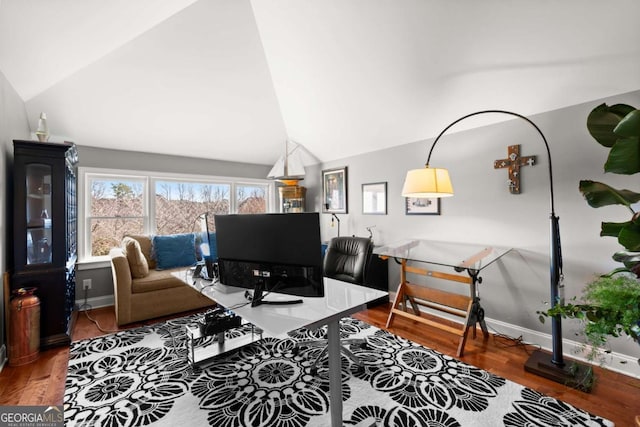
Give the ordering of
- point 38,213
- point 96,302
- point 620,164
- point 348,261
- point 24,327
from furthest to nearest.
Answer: point 96,302 < point 348,261 < point 38,213 < point 24,327 < point 620,164

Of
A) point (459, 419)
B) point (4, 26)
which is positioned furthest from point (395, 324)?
point (4, 26)

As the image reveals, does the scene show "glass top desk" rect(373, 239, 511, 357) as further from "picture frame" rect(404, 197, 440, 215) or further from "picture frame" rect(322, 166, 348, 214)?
"picture frame" rect(322, 166, 348, 214)

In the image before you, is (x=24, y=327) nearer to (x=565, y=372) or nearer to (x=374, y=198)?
(x=374, y=198)

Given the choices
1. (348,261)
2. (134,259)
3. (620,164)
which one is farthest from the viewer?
(134,259)

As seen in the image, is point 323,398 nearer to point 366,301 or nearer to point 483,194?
point 366,301

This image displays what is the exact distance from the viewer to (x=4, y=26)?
1879 millimetres

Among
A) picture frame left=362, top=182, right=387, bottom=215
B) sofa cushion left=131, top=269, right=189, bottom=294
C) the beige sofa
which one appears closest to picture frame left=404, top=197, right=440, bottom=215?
picture frame left=362, top=182, right=387, bottom=215

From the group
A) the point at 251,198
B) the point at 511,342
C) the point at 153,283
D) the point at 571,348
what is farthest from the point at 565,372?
the point at 251,198

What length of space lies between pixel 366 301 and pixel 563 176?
85.0 inches

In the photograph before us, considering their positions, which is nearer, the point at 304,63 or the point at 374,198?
the point at 304,63

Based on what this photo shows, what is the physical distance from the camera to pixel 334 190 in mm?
4617

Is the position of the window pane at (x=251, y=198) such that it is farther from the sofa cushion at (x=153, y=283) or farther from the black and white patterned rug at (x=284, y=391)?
the black and white patterned rug at (x=284, y=391)

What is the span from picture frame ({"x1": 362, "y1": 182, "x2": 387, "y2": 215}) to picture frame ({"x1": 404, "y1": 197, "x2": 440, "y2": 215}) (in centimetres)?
37

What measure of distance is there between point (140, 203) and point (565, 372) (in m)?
5.09
